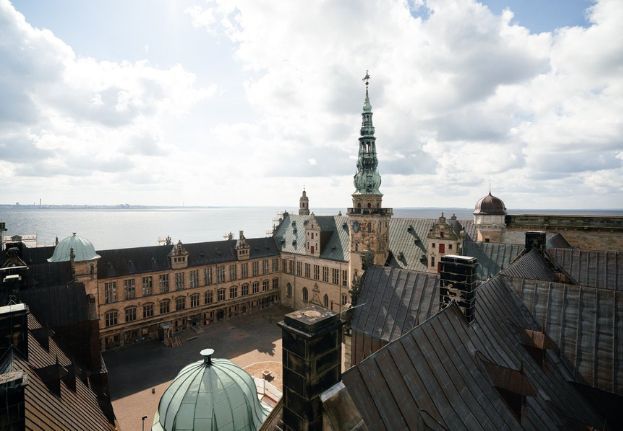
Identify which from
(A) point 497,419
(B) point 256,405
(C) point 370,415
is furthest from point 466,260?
(B) point 256,405

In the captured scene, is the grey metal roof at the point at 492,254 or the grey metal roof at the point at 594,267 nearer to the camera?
the grey metal roof at the point at 594,267

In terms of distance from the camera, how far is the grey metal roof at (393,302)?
15633mm

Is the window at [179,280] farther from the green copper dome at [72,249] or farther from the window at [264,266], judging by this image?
the window at [264,266]

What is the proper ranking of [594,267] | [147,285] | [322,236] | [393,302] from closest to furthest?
[393,302], [594,267], [147,285], [322,236]

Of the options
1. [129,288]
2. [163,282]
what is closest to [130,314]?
[129,288]

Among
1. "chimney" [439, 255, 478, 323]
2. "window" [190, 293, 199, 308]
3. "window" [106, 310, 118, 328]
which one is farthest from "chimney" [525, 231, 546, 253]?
"window" [106, 310, 118, 328]

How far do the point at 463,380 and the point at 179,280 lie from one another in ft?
129

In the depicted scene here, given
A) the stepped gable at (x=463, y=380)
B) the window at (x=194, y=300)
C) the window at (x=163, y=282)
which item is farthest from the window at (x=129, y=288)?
the stepped gable at (x=463, y=380)

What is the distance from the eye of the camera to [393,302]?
16719mm

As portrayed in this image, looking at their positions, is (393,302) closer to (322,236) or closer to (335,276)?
(335,276)

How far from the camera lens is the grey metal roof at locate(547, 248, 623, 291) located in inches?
845

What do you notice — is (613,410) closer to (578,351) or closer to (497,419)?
(578,351)

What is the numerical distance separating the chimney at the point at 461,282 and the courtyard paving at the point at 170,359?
21.6m

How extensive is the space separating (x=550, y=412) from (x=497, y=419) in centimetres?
309
